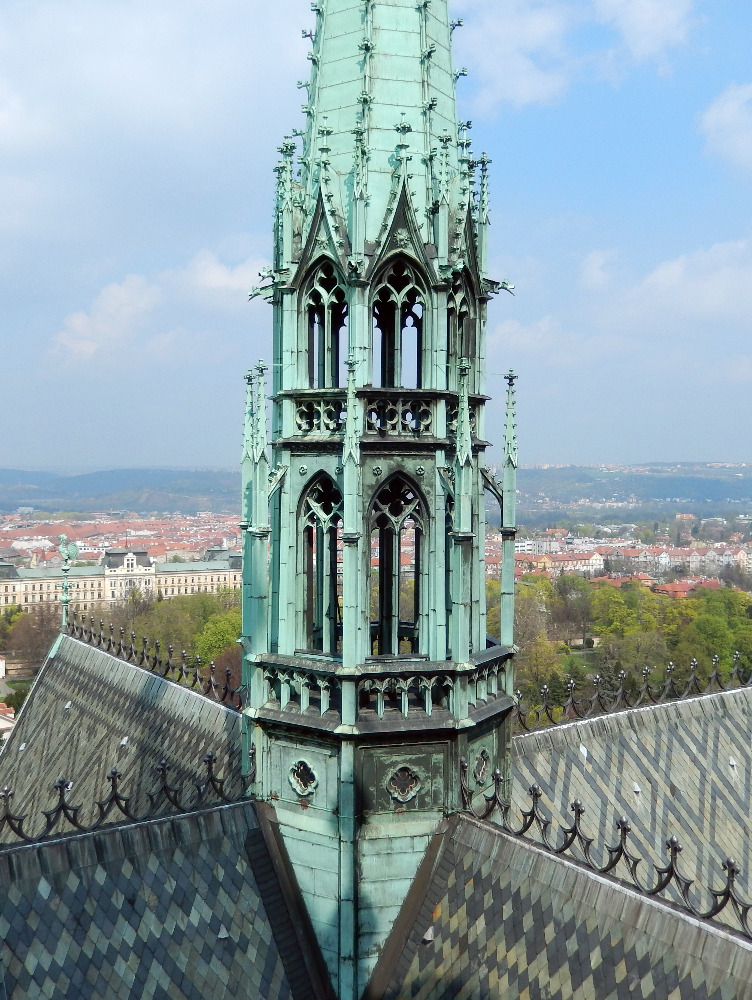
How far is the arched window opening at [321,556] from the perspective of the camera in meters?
13.9

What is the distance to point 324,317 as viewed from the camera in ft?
45.2

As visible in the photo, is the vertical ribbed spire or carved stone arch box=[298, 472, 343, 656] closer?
the vertical ribbed spire

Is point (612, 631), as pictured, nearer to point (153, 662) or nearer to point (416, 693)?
point (153, 662)

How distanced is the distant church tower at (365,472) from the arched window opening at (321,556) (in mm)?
72

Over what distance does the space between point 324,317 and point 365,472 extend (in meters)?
2.47

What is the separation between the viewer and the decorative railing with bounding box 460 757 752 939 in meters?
11.3

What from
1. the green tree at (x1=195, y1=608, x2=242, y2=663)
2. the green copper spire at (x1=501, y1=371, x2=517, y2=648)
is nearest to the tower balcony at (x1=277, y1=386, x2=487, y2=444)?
the green copper spire at (x1=501, y1=371, x2=517, y2=648)

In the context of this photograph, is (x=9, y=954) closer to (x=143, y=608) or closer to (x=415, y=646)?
(x=415, y=646)

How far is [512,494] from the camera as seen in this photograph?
1479 centimetres

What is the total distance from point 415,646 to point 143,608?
132049 mm

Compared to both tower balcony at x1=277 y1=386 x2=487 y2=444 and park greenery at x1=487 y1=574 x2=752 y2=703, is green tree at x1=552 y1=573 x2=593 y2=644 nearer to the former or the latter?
park greenery at x1=487 y1=574 x2=752 y2=703

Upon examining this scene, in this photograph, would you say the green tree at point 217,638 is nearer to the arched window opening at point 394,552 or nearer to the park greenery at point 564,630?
the park greenery at point 564,630

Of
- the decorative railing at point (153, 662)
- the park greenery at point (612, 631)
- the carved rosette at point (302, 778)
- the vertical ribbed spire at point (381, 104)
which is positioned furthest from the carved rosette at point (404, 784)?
the park greenery at point (612, 631)

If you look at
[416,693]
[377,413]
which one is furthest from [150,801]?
[377,413]
